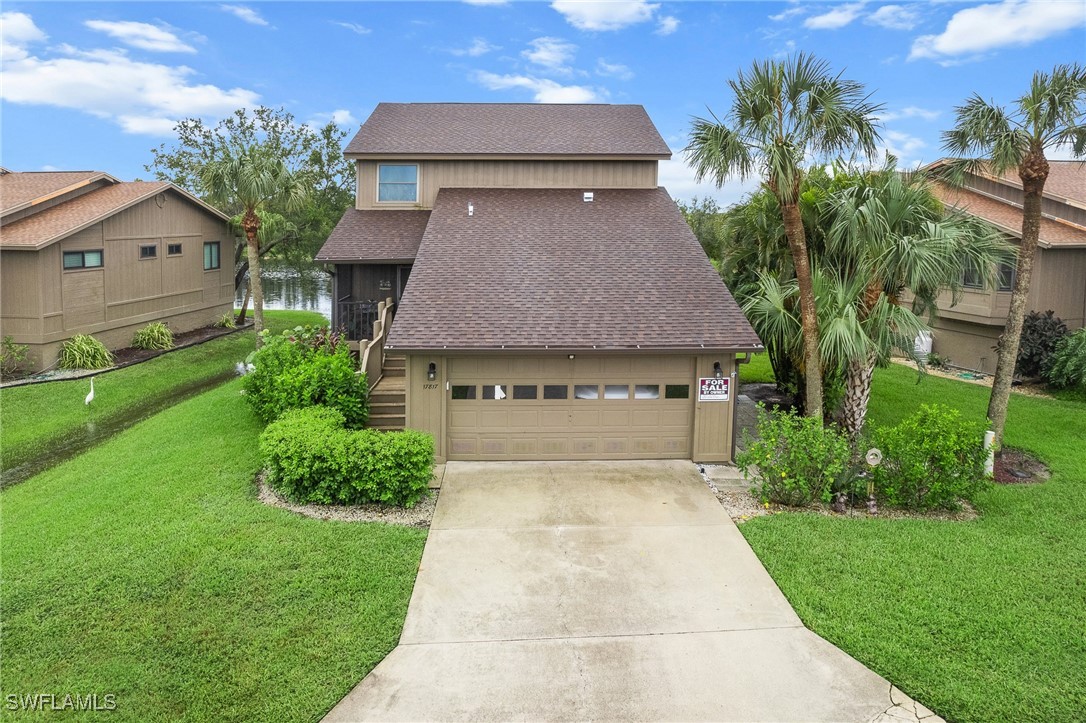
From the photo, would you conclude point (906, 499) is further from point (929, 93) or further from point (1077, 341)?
point (929, 93)

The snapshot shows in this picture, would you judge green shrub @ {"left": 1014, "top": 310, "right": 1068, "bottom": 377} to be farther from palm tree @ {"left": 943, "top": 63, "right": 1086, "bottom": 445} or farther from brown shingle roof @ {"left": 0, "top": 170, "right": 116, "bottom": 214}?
brown shingle roof @ {"left": 0, "top": 170, "right": 116, "bottom": 214}

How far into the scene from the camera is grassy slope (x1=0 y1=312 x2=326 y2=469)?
44.6 feet

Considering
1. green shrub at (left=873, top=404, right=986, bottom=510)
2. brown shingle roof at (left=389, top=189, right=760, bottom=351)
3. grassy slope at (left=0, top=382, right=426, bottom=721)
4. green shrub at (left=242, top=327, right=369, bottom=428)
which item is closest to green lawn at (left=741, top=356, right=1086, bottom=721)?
green shrub at (left=873, top=404, right=986, bottom=510)

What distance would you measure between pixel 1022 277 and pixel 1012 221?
8.30m

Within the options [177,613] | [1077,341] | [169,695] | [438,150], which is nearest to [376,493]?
[177,613]

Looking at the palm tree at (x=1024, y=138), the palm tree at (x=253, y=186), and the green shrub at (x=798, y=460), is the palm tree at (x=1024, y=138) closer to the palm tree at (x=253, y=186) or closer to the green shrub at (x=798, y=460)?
the green shrub at (x=798, y=460)

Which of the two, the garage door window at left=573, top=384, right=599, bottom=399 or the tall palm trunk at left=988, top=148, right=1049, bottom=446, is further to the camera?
the garage door window at left=573, top=384, right=599, bottom=399

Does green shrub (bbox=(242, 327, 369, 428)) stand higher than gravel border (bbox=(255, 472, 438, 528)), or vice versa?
green shrub (bbox=(242, 327, 369, 428))

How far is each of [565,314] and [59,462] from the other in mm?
9914

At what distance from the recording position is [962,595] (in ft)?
24.1

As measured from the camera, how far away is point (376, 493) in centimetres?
967

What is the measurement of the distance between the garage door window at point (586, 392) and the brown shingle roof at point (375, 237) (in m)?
6.01

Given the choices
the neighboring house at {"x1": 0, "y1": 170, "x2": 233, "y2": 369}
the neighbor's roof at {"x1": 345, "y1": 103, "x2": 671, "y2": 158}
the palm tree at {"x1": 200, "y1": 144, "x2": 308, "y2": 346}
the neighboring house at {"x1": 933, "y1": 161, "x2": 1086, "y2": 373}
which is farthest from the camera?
the palm tree at {"x1": 200, "y1": 144, "x2": 308, "y2": 346}

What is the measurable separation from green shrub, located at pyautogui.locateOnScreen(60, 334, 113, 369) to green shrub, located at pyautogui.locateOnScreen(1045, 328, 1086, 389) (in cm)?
2556
